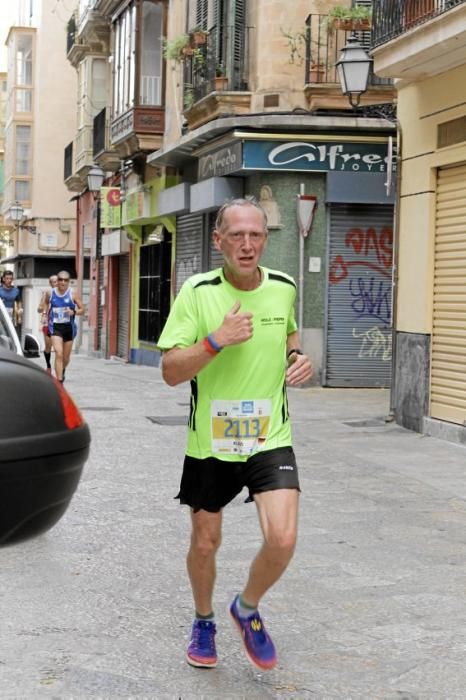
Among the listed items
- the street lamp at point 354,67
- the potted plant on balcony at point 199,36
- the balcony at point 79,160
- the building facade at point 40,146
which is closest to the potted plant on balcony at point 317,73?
the potted plant on balcony at point 199,36

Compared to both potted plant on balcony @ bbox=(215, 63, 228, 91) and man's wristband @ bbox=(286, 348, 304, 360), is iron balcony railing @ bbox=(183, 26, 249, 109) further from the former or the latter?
man's wristband @ bbox=(286, 348, 304, 360)

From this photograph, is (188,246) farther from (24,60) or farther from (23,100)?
(24,60)

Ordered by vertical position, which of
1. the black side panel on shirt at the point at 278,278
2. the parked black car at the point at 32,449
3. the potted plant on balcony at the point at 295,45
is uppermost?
the potted plant on balcony at the point at 295,45

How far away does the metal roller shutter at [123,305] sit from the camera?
31.2 m

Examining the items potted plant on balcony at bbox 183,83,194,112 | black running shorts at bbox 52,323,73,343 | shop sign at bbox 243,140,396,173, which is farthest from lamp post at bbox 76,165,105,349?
black running shorts at bbox 52,323,73,343

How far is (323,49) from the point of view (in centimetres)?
1867

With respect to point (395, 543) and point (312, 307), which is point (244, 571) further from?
point (312, 307)

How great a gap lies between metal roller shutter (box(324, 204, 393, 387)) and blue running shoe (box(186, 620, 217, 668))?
1485 cm

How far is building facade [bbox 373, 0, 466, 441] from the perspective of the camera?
41.7ft

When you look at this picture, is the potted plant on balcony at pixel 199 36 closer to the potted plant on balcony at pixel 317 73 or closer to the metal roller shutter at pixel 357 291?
the potted plant on balcony at pixel 317 73

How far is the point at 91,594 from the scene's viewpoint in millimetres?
A: 5797

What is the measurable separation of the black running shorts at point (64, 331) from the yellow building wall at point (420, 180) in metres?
5.65

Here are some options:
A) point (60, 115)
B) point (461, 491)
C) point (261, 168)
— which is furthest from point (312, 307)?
point (60, 115)

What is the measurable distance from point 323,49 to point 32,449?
1714cm
